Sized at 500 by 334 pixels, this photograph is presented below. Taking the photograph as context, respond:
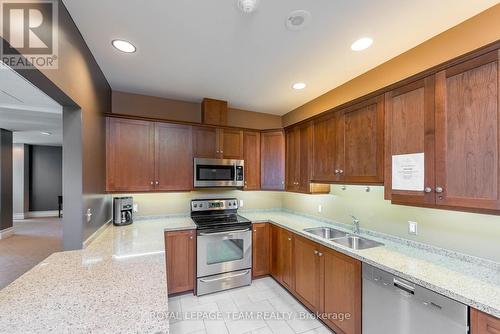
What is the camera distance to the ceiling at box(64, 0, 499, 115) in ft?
4.76

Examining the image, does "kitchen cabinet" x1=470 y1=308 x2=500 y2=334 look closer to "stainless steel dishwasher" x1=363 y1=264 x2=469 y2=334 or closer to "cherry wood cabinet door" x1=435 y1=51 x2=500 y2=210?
"stainless steel dishwasher" x1=363 y1=264 x2=469 y2=334

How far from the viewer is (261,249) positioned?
313 centimetres

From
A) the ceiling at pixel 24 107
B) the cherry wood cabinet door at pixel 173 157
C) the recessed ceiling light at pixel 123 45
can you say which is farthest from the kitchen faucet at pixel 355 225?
the ceiling at pixel 24 107

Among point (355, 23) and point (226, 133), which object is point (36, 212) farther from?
point (355, 23)

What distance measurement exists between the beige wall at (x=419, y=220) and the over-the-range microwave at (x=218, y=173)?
1.20m

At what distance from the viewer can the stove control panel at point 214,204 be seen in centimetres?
322

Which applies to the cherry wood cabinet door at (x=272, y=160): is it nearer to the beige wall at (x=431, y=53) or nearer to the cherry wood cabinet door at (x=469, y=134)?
the beige wall at (x=431, y=53)

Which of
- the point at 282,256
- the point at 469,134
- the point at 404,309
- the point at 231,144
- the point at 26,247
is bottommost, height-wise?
the point at 26,247

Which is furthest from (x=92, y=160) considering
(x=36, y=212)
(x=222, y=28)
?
(x=36, y=212)

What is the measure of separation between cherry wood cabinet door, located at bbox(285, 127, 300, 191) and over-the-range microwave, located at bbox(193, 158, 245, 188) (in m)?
0.71

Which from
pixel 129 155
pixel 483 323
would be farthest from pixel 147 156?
pixel 483 323

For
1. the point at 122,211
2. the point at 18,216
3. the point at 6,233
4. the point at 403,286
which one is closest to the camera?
the point at 403,286

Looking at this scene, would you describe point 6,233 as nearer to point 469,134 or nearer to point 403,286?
point 403,286

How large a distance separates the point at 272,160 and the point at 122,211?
223 cm
